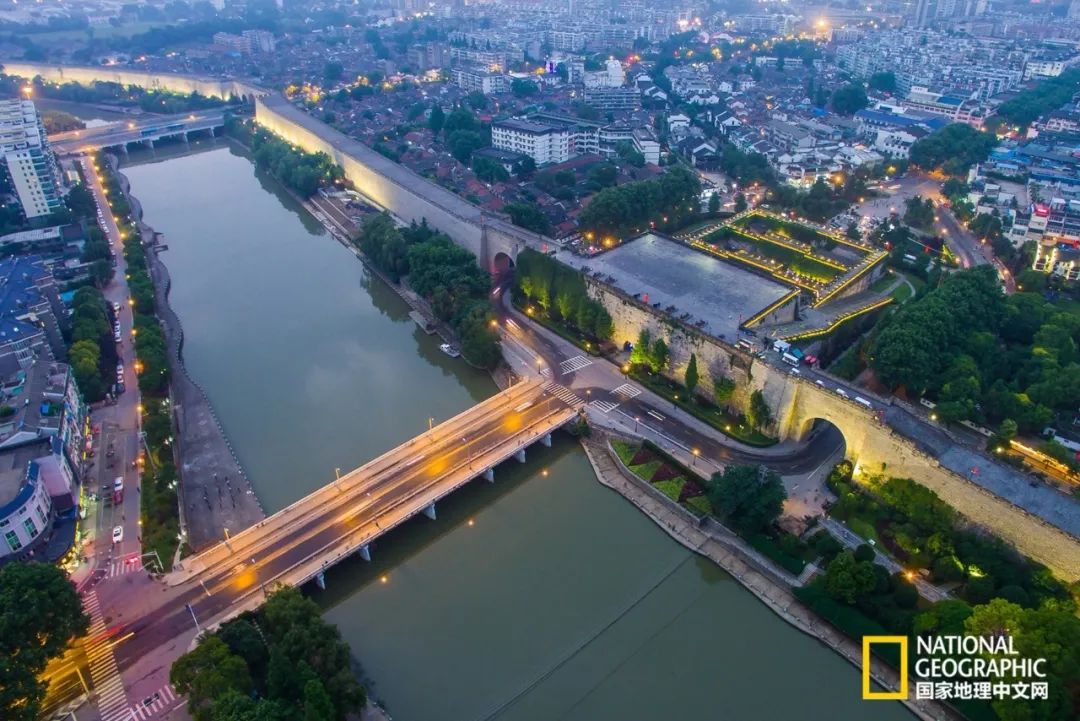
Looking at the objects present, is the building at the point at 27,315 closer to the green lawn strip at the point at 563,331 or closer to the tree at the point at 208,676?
the tree at the point at 208,676

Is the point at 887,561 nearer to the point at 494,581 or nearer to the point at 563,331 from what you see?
the point at 494,581

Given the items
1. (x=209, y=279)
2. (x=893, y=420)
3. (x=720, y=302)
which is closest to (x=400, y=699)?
(x=893, y=420)

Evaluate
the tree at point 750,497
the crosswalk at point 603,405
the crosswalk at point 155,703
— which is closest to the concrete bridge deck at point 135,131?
the crosswalk at point 603,405

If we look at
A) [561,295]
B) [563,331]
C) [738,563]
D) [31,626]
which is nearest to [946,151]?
[561,295]

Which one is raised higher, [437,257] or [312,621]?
[437,257]

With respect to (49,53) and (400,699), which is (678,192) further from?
(49,53)

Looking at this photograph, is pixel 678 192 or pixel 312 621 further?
pixel 678 192
